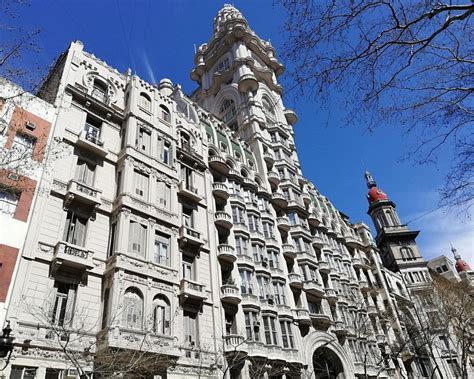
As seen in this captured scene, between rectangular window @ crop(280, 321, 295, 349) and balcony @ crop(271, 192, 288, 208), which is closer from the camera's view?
rectangular window @ crop(280, 321, 295, 349)

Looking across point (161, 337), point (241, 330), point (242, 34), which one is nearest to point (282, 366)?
point (241, 330)

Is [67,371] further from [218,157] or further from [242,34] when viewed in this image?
[242,34]

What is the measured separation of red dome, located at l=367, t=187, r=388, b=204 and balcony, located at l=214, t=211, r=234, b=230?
182 feet

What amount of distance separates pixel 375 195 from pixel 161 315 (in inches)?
2664

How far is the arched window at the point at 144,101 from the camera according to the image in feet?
99.1

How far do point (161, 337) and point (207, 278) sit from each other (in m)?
6.88

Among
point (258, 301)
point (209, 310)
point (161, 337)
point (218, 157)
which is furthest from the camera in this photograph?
point (218, 157)

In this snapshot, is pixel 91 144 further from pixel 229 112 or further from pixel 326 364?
pixel 229 112

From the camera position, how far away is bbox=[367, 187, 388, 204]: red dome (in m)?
78.1

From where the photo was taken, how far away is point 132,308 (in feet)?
66.1

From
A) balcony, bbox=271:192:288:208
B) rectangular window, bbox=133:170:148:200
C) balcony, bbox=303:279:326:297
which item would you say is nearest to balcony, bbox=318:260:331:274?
balcony, bbox=303:279:326:297

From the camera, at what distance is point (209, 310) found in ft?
81.2

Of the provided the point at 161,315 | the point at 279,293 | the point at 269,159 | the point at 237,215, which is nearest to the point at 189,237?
the point at 161,315

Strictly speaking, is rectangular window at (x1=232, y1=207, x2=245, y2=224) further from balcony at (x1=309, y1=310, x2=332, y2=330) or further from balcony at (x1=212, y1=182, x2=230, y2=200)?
balcony at (x1=309, y1=310, x2=332, y2=330)
